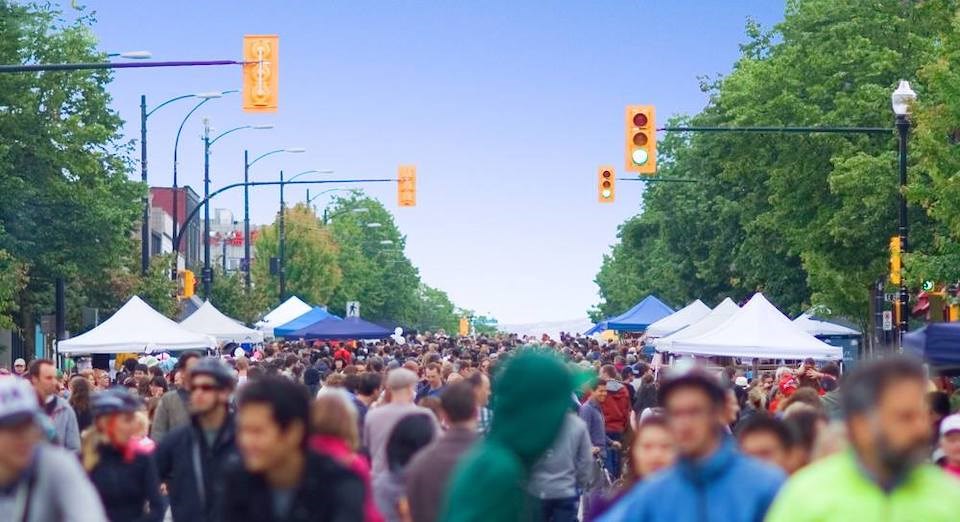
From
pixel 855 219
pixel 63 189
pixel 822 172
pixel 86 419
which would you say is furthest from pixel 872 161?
pixel 86 419

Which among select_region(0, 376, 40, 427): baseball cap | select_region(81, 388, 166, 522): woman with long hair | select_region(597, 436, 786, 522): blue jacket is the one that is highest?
select_region(0, 376, 40, 427): baseball cap

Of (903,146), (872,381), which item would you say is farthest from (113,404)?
(903,146)

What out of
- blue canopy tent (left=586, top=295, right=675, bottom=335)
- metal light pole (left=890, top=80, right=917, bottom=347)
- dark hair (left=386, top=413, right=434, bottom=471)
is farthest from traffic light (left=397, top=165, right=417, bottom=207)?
dark hair (left=386, top=413, right=434, bottom=471)

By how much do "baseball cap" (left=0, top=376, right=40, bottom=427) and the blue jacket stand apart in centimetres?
214

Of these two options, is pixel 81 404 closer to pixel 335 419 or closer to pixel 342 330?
pixel 335 419

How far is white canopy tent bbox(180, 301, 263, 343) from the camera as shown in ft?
136

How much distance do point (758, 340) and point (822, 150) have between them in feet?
70.1

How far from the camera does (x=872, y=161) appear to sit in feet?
137

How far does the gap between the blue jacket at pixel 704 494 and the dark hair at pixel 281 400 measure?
4.07ft

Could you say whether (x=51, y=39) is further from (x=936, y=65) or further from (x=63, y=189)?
(x=936, y=65)

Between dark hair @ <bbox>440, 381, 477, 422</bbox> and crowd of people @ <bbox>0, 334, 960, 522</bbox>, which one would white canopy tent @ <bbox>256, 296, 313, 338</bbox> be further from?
dark hair @ <bbox>440, 381, 477, 422</bbox>

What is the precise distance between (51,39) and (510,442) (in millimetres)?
43910

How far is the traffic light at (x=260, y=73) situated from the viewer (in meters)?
24.4

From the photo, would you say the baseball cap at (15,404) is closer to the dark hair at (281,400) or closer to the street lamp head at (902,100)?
the dark hair at (281,400)
